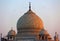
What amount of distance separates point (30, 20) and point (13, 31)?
3210 mm

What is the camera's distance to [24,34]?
117 ft

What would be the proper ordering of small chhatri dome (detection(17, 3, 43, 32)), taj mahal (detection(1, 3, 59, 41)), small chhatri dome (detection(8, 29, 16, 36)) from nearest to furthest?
taj mahal (detection(1, 3, 59, 41)) → small chhatri dome (detection(17, 3, 43, 32)) → small chhatri dome (detection(8, 29, 16, 36))

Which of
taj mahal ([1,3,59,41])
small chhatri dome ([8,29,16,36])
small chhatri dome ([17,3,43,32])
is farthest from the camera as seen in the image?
small chhatri dome ([8,29,16,36])

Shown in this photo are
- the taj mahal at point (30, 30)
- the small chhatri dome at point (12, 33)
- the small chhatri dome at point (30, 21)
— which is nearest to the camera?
the taj mahal at point (30, 30)

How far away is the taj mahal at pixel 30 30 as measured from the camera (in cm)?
3466

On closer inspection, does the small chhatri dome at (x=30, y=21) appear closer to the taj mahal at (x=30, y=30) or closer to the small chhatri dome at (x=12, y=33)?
the taj mahal at (x=30, y=30)

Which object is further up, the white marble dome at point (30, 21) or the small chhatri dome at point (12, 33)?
the white marble dome at point (30, 21)

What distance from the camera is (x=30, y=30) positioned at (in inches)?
1412

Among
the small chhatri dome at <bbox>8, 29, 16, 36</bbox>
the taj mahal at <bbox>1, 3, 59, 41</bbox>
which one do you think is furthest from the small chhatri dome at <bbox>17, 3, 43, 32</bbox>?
the small chhatri dome at <bbox>8, 29, 16, 36</bbox>

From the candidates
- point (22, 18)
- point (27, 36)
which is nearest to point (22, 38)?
point (27, 36)

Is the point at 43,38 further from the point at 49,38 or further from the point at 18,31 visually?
the point at 18,31

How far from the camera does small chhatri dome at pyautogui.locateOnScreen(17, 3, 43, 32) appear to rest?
36.1 meters

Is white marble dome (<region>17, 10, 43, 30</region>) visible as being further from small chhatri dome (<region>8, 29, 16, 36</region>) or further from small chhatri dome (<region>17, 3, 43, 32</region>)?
small chhatri dome (<region>8, 29, 16, 36</region>)

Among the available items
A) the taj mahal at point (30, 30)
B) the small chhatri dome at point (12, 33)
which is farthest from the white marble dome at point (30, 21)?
the small chhatri dome at point (12, 33)
